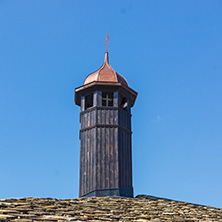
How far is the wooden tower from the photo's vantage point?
50.1 feet

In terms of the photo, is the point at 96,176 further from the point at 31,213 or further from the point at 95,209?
the point at 31,213

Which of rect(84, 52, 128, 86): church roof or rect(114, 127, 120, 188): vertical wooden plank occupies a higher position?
rect(84, 52, 128, 86): church roof

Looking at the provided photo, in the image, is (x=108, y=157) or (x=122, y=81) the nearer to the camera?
(x=108, y=157)

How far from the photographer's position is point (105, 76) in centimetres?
1705

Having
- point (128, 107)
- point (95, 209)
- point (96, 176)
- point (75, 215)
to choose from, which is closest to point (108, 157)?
point (96, 176)

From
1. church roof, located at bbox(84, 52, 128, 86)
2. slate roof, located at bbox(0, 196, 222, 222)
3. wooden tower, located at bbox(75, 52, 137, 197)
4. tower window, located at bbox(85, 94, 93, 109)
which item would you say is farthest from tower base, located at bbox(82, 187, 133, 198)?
church roof, located at bbox(84, 52, 128, 86)

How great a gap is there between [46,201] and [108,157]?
4472 millimetres

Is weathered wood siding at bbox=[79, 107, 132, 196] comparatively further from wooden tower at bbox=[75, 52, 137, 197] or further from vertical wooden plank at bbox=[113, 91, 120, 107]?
vertical wooden plank at bbox=[113, 91, 120, 107]

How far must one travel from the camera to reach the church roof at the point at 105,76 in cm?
1692

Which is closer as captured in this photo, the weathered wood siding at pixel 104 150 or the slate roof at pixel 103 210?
the slate roof at pixel 103 210

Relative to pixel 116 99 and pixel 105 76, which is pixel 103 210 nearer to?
pixel 116 99

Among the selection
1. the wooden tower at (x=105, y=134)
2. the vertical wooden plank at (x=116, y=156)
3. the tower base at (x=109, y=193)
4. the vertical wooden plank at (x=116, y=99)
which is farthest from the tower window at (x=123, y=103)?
the tower base at (x=109, y=193)

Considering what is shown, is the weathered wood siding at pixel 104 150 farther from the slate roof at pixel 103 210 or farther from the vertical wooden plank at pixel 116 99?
the slate roof at pixel 103 210

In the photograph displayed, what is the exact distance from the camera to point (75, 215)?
10031 mm
